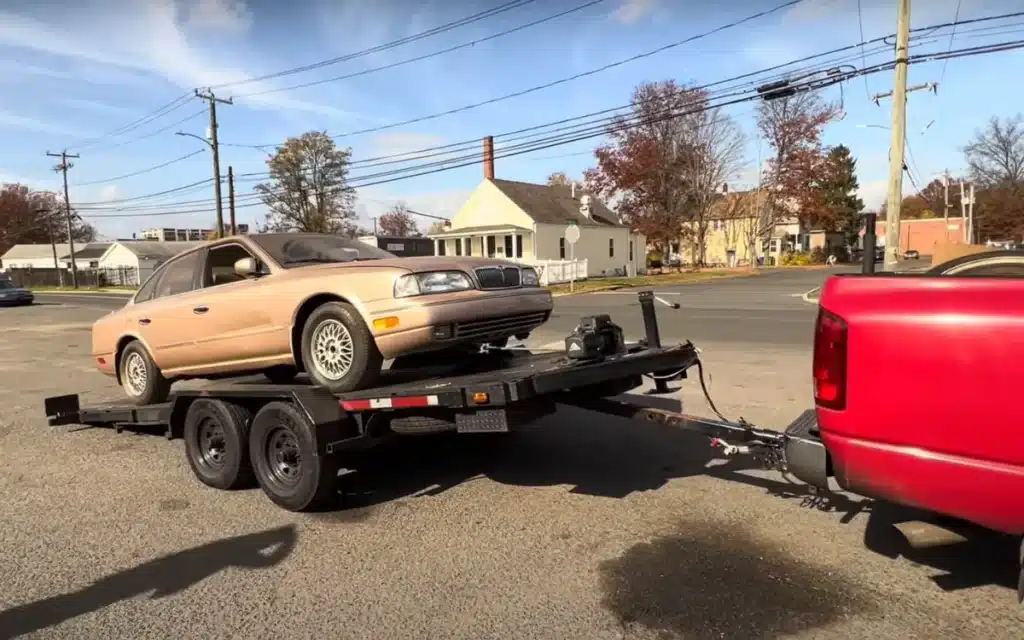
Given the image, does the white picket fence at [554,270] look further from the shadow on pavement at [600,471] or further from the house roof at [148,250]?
the house roof at [148,250]

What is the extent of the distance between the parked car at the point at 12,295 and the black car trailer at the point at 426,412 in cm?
3516

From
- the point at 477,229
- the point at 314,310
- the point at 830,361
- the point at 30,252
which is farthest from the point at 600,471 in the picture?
the point at 30,252

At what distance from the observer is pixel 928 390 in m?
2.62

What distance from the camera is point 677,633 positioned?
301 centimetres

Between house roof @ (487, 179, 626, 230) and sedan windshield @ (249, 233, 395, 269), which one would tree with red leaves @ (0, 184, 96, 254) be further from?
sedan windshield @ (249, 233, 395, 269)

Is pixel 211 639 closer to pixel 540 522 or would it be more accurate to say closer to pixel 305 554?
pixel 305 554

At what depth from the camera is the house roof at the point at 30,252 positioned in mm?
98219

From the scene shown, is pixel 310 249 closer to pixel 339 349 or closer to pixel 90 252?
pixel 339 349

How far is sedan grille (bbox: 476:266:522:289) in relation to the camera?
189 inches

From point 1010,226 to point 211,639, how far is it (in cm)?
9031

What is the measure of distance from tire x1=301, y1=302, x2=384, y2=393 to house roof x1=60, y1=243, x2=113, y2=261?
335ft

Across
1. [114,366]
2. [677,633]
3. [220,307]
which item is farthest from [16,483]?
[677,633]

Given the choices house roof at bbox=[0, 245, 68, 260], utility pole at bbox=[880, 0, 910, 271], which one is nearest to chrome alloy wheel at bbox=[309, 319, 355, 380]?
utility pole at bbox=[880, 0, 910, 271]

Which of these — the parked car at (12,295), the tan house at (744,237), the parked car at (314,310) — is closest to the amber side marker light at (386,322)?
the parked car at (314,310)
